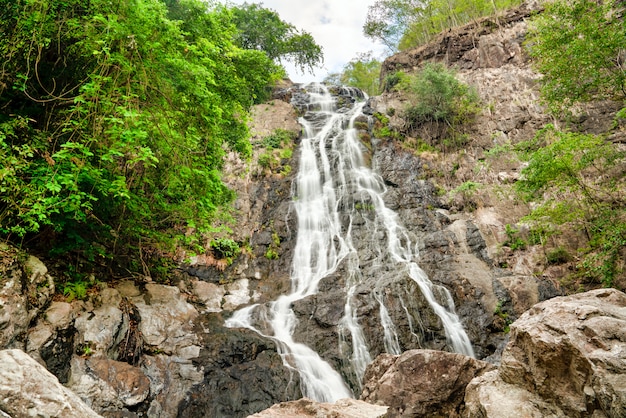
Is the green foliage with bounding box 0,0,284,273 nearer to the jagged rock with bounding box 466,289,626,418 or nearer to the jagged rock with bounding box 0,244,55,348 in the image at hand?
the jagged rock with bounding box 0,244,55,348

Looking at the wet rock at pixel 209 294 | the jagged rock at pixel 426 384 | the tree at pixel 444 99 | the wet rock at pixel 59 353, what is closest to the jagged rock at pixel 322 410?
the jagged rock at pixel 426 384

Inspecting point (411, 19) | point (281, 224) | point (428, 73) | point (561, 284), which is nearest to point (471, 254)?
point (561, 284)

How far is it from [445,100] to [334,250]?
1189 cm

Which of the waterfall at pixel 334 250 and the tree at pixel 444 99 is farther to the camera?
the tree at pixel 444 99

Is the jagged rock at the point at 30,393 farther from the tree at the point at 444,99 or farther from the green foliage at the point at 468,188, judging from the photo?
the tree at the point at 444,99

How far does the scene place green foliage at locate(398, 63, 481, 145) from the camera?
19250 millimetres

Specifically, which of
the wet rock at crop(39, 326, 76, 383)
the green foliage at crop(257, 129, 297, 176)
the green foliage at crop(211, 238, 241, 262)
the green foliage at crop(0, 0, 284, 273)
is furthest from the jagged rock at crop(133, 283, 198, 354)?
the green foliage at crop(257, 129, 297, 176)

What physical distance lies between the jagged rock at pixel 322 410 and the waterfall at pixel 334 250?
3.77 m

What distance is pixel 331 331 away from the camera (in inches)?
Result: 366

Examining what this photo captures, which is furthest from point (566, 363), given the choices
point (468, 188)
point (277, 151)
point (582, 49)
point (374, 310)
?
point (277, 151)

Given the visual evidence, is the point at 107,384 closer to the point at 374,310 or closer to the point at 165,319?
the point at 165,319

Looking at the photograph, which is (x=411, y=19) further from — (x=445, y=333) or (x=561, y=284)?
(x=445, y=333)

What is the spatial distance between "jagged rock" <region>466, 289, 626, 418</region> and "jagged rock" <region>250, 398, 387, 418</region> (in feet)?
3.94

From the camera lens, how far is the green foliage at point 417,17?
2646 centimetres
